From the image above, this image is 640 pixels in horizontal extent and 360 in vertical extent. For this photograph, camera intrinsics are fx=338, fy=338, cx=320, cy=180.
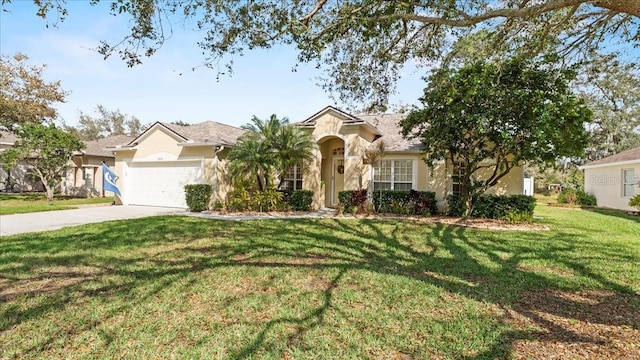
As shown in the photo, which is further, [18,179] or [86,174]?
[18,179]

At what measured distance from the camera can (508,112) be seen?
11.7 m

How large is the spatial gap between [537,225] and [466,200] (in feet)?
8.57

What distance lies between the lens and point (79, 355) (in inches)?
137

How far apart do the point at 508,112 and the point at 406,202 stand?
5526mm

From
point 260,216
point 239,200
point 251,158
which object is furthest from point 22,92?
point 260,216

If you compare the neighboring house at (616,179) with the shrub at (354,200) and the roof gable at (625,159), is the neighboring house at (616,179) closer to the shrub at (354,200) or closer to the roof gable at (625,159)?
A: the roof gable at (625,159)

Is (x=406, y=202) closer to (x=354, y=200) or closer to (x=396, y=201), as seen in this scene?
(x=396, y=201)

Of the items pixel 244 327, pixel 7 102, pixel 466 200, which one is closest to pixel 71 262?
pixel 244 327

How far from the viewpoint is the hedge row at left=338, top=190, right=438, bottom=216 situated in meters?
15.0

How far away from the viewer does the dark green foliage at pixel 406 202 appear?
14.9m

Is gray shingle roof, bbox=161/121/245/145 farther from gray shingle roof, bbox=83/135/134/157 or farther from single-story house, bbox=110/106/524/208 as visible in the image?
gray shingle roof, bbox=83/135/134/157

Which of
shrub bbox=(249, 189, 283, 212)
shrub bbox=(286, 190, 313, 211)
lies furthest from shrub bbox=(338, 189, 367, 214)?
shrub bbox=(249, 189, 283, 212)

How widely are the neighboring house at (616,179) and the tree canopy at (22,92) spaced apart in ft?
128

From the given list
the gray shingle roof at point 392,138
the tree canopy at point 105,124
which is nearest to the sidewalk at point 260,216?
the gray shingle roof at point 392,138
